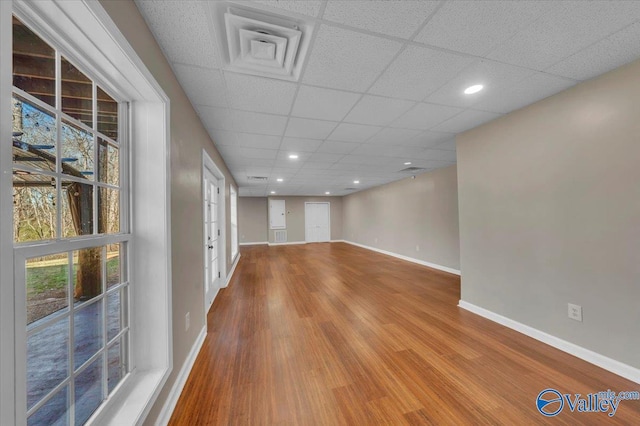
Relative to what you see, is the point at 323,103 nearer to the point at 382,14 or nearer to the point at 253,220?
the point at 382,14

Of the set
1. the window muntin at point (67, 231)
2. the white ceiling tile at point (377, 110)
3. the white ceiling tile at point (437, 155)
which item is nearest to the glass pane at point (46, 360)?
the window muntin at point (67, 231)

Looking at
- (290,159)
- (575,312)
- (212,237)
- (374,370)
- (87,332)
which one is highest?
(290,159)

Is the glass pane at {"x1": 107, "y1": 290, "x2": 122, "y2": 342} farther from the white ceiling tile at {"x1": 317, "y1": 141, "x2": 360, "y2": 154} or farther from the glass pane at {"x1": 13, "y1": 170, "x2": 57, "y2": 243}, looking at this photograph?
the white ceiling tile at {"x1": 317, "y1": 141, "x2": 360, "y2": 154}

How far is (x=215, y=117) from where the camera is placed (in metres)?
2.30

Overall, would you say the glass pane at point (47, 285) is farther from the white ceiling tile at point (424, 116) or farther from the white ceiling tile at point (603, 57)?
the white ceiling tile at point (603, 57)

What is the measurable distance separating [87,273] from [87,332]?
29 centimetres

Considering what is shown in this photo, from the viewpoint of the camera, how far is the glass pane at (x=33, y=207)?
699 mm

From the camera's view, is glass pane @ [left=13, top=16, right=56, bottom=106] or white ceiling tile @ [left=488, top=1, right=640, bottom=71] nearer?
glass pane @ [left=13, top=16, right=56, bottom=106]

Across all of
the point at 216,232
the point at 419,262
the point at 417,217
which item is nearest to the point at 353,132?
the point at 216,232

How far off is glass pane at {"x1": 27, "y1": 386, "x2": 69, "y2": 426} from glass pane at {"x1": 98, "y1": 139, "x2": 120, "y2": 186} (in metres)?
0.91

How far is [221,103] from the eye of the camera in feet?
6.62

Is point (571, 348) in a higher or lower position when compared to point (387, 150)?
lower

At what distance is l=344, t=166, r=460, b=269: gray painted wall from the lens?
4770 mm

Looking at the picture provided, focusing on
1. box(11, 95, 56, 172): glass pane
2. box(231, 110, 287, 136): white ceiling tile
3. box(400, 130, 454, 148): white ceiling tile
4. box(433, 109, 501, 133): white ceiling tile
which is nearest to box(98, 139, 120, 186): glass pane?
box(11, 95, 56, 172): glass pane
